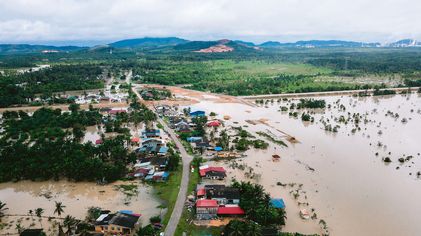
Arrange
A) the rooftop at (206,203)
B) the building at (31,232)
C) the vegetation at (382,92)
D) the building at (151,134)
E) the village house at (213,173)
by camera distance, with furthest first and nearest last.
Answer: the vegetation at (382,92)
the building at (151,134)
the village house at (213,173)
the rooftop at (206,203)
the building at (31,232)

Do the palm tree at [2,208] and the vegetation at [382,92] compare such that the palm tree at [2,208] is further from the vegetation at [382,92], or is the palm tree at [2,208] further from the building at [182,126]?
the vegetation at [382,92]

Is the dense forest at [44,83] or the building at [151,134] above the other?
the dense forest at [44,83]

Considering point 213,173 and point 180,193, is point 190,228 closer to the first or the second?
point 180,193

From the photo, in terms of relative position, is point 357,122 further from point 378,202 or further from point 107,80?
point 107,80

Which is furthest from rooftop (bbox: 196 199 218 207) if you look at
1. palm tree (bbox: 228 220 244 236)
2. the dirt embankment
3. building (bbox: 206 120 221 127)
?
the dirt embankment

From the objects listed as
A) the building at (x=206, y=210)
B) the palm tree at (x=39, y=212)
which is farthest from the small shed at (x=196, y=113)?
the palm tree at (x=39, y=212)

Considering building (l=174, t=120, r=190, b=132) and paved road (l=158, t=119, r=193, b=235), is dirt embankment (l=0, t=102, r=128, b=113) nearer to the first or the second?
building (l=174, t=120, r=190, b=132)

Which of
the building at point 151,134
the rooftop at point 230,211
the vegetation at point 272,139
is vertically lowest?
the rooftop at point 230,211

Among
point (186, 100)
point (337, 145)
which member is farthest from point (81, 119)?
point (337, 145)
